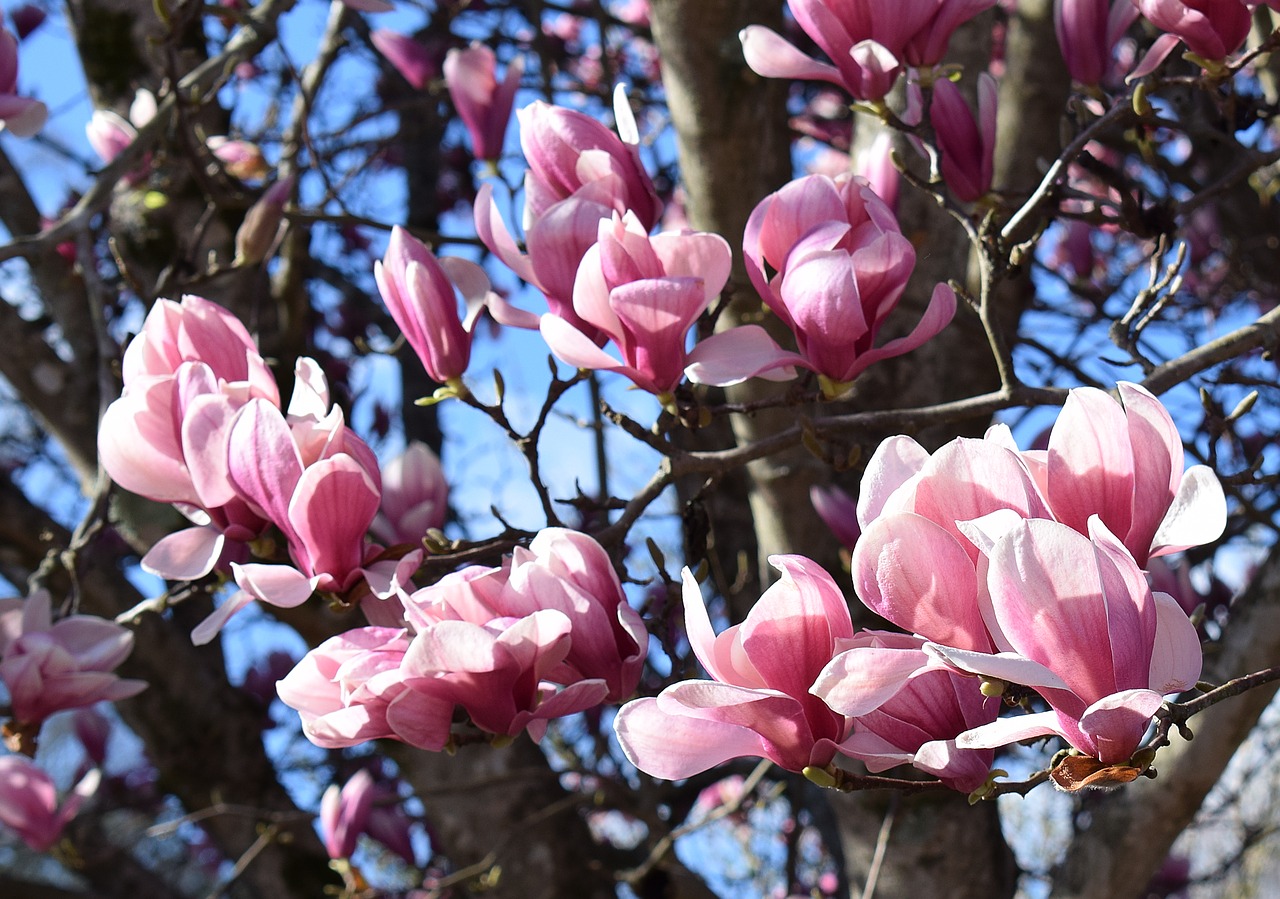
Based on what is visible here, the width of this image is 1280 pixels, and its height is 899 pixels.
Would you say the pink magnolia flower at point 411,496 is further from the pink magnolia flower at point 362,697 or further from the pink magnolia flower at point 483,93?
the pink magnolia flower at point 483,93

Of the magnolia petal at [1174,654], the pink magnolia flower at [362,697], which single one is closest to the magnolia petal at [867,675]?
the magnolia petal at [1174,654]

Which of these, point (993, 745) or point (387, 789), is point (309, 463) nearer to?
point (993, 745)

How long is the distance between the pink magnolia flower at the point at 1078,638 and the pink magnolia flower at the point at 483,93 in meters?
1.16

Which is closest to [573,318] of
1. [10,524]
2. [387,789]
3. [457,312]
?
[457,312]

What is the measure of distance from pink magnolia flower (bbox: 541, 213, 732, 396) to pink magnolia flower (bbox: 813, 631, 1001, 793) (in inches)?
11.1

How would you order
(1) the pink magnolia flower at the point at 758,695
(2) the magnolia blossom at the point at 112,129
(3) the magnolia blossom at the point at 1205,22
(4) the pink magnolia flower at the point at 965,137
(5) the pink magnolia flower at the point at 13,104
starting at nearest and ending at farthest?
(1) the pink magnolia flower at the point at 758,695 → (3) the magnolia blossom at the point at 1205,22 → (4) the pink magnolia flower at the point at 965,137 → (5) the pink magnolia flower at the point at 13,104 → (2) the magnolia blossom at the point at 112,129

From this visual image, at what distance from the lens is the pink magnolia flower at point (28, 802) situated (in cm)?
161

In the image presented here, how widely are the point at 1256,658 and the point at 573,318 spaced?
91 cm

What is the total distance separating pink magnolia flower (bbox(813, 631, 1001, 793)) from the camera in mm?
573

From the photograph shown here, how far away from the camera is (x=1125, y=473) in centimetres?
63

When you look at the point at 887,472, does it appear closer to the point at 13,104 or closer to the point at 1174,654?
the point at 1174,654

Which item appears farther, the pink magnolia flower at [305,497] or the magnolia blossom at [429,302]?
the magnolia blossom at [429,302]

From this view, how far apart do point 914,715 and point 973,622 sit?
0.29ft

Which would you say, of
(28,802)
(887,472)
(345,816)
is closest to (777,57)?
(887,472)
